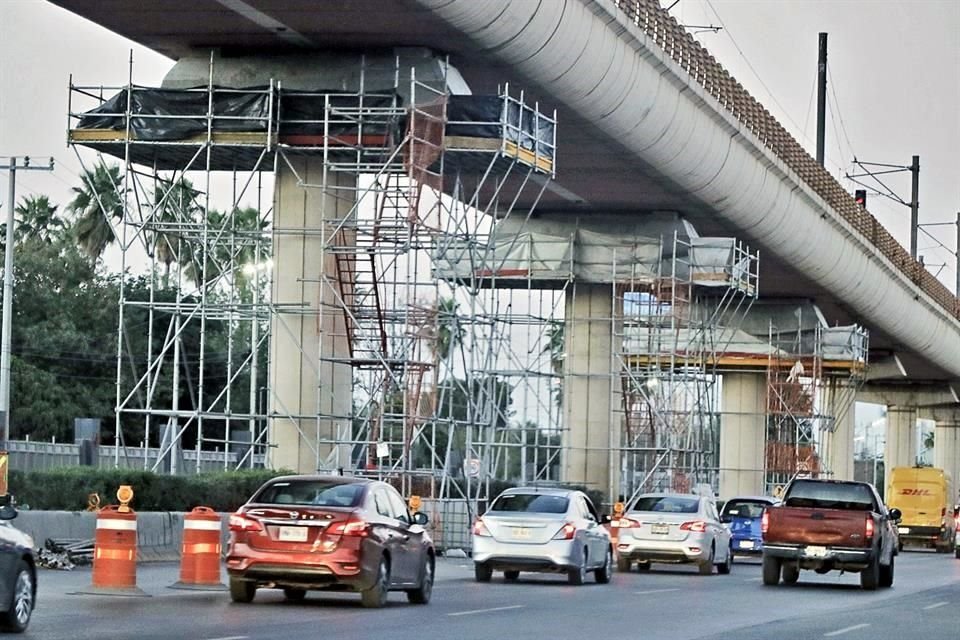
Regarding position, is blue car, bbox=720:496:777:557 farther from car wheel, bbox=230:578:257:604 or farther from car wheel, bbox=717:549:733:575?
car wheel, bbox=230:578:257:604

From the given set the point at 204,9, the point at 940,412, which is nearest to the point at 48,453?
the point at 204,9

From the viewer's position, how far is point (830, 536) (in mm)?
33031

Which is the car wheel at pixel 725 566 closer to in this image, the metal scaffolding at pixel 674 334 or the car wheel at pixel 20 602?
the metal scaffolding at pixel 674 334

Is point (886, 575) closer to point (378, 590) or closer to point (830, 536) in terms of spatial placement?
point (830, 536)

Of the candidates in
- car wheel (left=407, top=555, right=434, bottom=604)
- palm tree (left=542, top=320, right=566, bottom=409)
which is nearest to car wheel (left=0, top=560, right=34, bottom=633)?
car wheel (left=407, top=555, right=434, bottom=604)

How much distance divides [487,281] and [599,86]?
19299 millimetres

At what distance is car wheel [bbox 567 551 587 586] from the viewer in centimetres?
3117

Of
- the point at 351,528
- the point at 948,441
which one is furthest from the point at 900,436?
the point at 351,528

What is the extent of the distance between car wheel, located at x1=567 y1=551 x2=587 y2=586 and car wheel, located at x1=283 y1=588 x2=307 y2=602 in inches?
266

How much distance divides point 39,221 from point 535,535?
213 feet

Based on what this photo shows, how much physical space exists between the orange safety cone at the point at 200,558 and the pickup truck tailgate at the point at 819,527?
434 inches

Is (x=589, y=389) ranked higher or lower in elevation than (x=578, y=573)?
higher

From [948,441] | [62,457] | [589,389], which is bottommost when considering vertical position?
[62,457]

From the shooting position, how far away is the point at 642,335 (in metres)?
69.7
